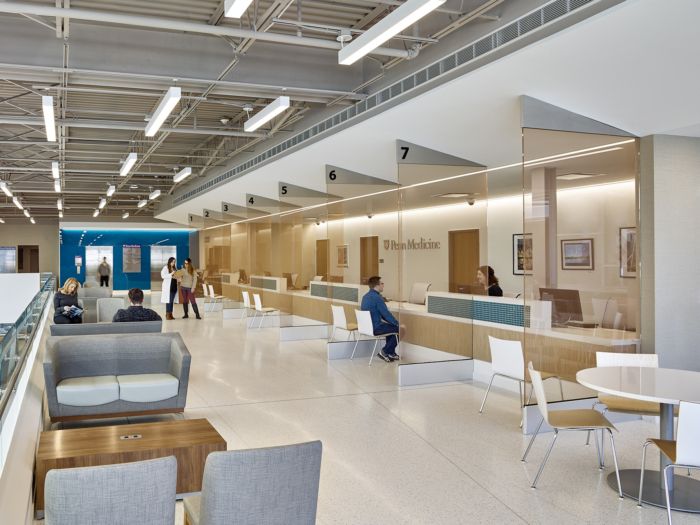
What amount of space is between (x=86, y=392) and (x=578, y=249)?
4.41 meters

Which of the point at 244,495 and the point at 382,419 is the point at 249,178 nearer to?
the point at 382,419

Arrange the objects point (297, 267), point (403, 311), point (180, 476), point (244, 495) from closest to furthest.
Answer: point (244, 495), point (180, 476), point (403, 311), point (297, 267)

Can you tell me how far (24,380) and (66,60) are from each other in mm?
3146

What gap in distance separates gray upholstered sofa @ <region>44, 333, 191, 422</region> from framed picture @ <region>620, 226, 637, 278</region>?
4.00 meters

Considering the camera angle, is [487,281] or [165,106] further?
[487,281]

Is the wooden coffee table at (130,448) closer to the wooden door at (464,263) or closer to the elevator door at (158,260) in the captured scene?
the wooden door at (464,263)

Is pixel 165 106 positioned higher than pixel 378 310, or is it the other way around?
pixel 165 106

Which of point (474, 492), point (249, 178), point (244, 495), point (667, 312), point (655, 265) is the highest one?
point (249, 178)

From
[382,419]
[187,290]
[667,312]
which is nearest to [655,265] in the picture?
[667,312]

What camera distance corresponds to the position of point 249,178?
11414 mm

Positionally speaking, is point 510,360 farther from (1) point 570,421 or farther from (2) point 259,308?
(2) point 259,308

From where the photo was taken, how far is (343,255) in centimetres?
941

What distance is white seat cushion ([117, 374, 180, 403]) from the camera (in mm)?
5258

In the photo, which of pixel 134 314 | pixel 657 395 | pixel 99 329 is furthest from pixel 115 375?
pixel 657 395
